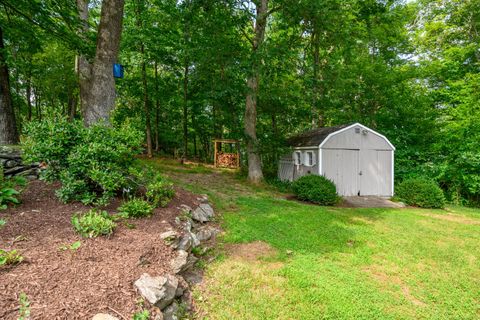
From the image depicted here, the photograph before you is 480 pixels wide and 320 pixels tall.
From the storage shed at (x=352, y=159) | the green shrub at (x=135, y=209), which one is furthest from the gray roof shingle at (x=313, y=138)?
the green shrub at (x=135, y=209)

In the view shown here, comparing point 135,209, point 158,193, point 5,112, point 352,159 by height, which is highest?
point 5,112

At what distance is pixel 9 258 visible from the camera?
2.27 metres

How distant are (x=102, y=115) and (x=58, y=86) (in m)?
12.4

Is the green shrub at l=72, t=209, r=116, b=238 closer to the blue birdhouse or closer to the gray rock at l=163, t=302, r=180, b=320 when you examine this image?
the gray rock at l=163, t=302, r=180, b=320

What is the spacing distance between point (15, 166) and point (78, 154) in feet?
6.51

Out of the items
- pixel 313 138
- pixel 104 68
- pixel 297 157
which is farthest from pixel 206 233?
pixel 297 157

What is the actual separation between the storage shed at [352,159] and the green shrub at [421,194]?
83cm

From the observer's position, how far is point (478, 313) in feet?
10.3

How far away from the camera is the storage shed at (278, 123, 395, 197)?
9.99 metres

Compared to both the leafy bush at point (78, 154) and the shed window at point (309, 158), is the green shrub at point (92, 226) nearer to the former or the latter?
the leafy bush at point (78, 154)

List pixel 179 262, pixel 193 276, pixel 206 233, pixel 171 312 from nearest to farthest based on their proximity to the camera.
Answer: pixel 171 312 < pixel 179 262 < pixel 193 276 < pixel 206 233

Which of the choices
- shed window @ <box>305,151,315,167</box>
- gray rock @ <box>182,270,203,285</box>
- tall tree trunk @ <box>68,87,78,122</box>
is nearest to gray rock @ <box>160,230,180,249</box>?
gray rock @ <box>182,270,203,285</box>

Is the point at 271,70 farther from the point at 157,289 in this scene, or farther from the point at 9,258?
the point at 9,258

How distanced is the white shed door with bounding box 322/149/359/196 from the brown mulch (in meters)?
7.66
